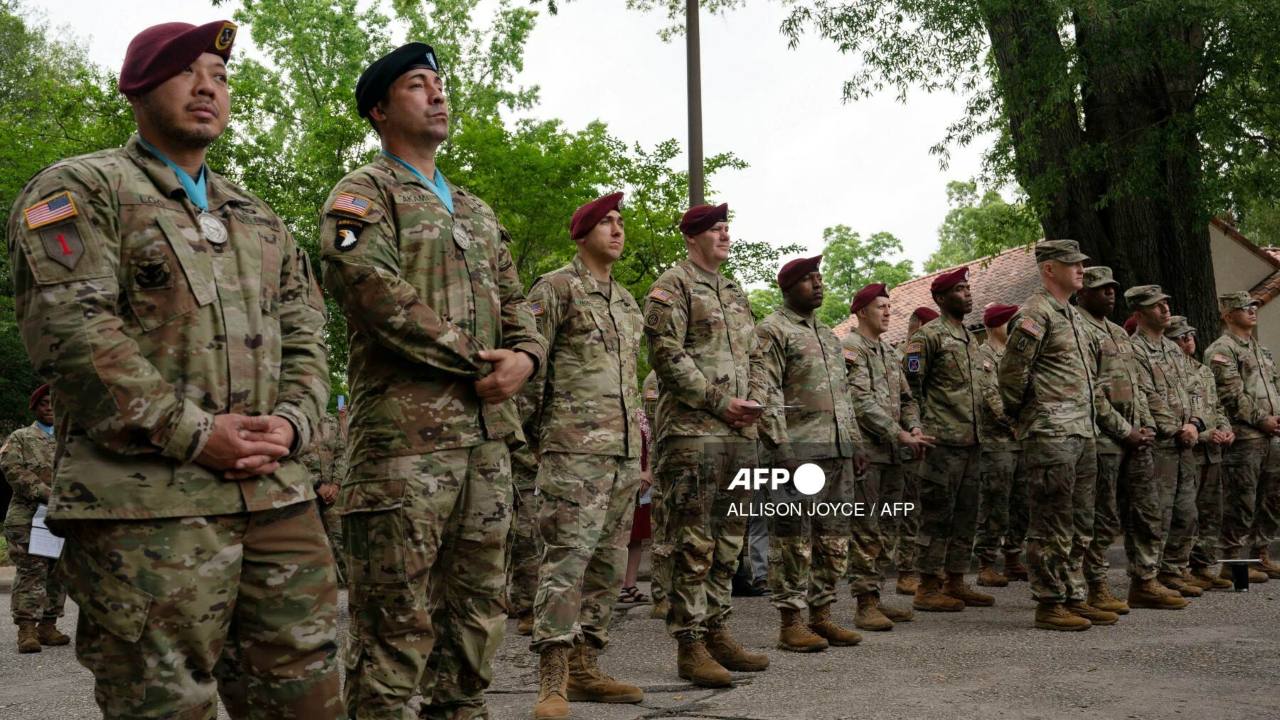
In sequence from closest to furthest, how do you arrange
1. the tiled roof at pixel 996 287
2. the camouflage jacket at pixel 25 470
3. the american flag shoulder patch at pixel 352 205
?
the american flag shoulder patch at pixel 352 205 → the camouflage jacket at pixel 25 470 → the tiled roof at pixel 996 287

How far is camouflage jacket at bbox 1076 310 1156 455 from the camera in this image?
8719 mm

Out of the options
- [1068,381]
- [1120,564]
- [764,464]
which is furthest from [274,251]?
[1120,564]

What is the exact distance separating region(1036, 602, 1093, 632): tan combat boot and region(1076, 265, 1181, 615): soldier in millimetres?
687

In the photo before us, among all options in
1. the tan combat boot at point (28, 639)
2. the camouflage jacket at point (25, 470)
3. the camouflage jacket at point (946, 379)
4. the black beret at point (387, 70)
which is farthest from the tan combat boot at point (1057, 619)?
the camouflage jacket at point (25, 470)

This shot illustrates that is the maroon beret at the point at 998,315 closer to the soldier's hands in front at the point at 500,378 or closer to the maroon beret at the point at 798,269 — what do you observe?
the maroon beret at the point at 798,269

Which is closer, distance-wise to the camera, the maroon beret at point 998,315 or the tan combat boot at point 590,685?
the tan combat boot at point 590,685

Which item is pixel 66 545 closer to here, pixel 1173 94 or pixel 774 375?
pixel 774 375

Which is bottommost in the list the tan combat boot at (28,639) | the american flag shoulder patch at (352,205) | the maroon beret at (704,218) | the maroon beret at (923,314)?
the tan combat boot at (28,639)

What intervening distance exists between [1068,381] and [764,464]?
237cm

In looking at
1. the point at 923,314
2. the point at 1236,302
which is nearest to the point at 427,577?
the point at 923,314

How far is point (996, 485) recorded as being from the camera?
10.4m

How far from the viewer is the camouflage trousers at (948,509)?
948cm

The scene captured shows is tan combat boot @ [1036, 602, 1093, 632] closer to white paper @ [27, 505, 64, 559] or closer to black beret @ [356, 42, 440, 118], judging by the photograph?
black beret @ [356, 42, 440, 118]

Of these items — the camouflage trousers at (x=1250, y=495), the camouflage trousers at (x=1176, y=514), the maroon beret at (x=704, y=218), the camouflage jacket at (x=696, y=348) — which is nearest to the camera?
the camouflage jacket at (x=696, y=348)
